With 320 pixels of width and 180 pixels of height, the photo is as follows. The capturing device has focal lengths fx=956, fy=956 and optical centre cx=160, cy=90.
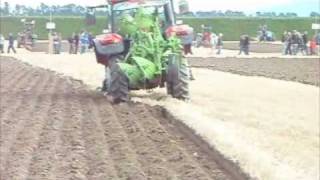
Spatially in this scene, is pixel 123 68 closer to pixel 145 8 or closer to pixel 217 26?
pixel 145 8

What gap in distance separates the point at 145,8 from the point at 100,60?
1.35 metres

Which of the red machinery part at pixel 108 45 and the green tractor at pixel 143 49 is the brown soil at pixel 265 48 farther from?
the red machinery part at pixel 108 45

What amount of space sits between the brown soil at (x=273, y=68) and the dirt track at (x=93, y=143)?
11.1 meters

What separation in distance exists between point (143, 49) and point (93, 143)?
6708 mm

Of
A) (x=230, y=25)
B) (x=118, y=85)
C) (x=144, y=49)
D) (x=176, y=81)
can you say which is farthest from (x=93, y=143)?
(x=230, y=25)

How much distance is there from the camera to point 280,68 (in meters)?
33.9

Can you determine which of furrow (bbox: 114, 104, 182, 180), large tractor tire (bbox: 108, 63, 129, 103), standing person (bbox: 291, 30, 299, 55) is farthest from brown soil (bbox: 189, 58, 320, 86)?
furrow (bbox: 114, 104, 182, 180)

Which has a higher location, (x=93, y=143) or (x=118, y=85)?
(x=93, y=143)

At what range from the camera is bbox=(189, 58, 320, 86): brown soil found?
94.5ft

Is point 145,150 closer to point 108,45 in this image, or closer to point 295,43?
point 108,45

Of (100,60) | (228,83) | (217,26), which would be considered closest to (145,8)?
(100,60)

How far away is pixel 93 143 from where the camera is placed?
11.6m

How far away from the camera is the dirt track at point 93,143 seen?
9.40 metres

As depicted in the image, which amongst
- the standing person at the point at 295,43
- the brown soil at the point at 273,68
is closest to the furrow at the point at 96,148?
the brown soil at the point at 273,68
